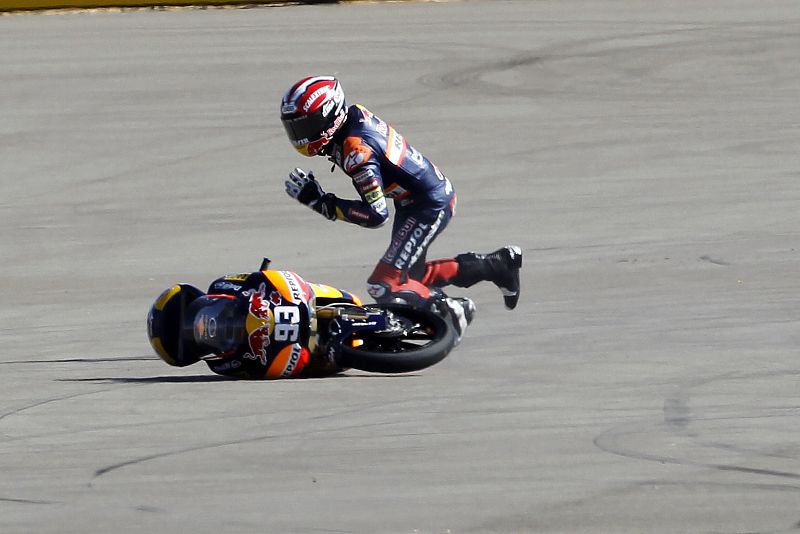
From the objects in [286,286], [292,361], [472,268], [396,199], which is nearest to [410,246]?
[396,199]

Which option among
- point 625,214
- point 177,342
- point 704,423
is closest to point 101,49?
point 625,214

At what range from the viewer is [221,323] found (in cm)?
888

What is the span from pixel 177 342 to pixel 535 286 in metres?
3.66

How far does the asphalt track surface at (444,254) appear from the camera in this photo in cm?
660

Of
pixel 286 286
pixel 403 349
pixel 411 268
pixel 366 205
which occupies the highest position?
pixel 366 205

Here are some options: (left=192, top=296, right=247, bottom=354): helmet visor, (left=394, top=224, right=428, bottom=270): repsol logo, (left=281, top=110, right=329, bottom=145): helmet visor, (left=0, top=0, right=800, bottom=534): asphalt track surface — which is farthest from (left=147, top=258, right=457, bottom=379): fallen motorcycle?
(left=394, top=224, right=428, bottom=270): repsol logo

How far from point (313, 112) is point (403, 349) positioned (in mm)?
1538

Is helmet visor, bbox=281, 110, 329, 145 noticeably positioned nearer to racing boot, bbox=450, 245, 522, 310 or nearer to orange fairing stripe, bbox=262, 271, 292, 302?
orange fairing stripe, bbox=262, 271, 292, 302

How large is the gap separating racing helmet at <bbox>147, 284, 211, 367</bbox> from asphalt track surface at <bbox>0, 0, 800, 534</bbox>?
0.21 meters

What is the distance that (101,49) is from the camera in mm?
21562

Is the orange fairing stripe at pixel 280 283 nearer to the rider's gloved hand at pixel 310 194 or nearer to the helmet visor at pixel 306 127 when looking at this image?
the rider's gloved hand at pixel 310 194

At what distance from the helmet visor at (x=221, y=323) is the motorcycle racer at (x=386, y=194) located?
0.93m

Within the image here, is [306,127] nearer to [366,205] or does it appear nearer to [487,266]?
[366,205]

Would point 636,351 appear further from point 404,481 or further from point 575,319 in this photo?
point 404,481
